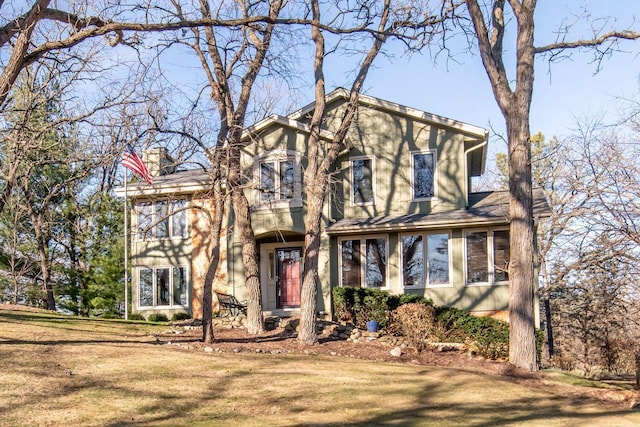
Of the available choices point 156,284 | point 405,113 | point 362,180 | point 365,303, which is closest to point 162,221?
point 156,284

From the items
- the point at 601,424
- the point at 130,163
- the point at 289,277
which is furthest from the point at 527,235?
the point at 130,163

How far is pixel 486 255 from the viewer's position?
1783cm

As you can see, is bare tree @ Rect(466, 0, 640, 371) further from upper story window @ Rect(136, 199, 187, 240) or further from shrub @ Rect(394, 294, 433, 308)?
upper story window @ Rect(136, 199, 187, 240)

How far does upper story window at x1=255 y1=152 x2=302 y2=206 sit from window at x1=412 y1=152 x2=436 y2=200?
3.64 m

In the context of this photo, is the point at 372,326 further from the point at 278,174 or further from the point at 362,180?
the point at 278,174

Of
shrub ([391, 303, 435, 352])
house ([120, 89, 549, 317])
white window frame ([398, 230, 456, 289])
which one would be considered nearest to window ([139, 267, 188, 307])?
house ([120, 89, 549, 317])

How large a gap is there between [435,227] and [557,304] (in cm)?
1083

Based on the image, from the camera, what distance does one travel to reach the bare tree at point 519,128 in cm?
1364

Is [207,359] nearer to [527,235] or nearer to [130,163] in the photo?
[527,235]

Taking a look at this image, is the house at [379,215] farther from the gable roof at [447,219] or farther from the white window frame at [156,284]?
the white window frame at [156,284]

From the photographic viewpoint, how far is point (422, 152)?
1911 cm

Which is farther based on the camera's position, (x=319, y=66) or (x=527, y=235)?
(x=319, y=66)

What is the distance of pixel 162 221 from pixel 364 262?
7429 millimetres

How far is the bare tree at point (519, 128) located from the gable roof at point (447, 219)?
279cm
